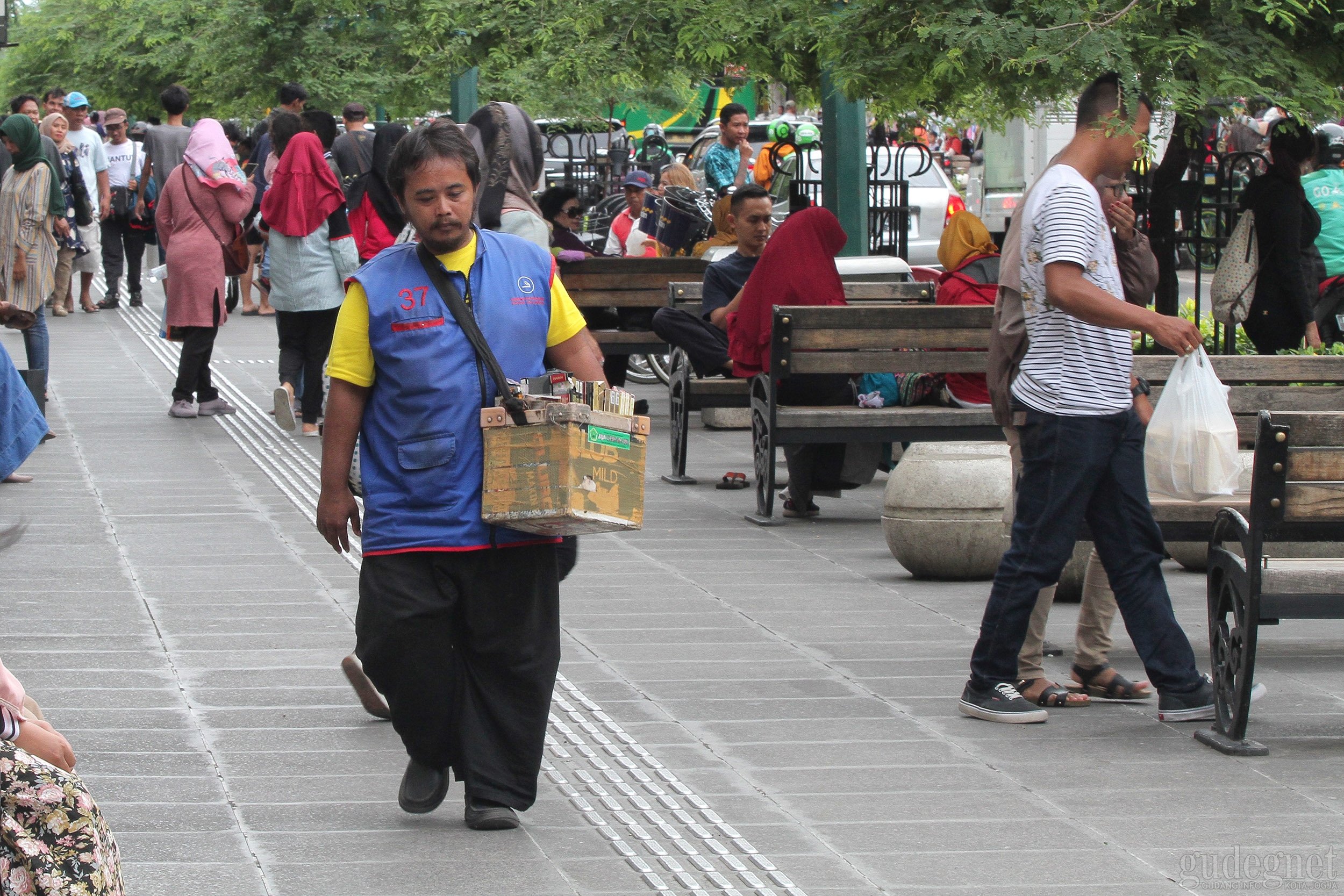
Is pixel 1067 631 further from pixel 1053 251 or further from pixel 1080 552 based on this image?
pixel 1053 251

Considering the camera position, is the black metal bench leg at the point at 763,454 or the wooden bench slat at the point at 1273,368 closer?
the wooden bench slat at the point at 1273,368

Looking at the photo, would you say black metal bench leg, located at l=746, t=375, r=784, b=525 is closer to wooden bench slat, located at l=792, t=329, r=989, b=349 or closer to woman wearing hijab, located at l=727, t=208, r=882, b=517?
woman wearing hijab, located at l=727, t=208, r=882, b=517

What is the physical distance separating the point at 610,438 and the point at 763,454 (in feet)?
16.1

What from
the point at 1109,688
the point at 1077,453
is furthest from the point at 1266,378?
the point at 1077,453

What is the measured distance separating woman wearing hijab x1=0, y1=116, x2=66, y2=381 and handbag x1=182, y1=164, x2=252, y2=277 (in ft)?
2.95

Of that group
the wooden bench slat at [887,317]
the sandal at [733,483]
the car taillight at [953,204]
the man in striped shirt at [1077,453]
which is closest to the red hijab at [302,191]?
the sandal at [733,483]

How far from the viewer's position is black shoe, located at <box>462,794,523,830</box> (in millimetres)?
4594

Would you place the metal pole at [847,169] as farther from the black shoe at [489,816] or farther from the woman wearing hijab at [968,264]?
the black shoe at [489,816]

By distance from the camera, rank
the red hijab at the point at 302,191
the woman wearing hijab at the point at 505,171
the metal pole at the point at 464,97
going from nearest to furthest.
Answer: the woman wearing hijab at the point at 505,171, the red hijab at the point at 302,191, the metal pole at the point at 464,97

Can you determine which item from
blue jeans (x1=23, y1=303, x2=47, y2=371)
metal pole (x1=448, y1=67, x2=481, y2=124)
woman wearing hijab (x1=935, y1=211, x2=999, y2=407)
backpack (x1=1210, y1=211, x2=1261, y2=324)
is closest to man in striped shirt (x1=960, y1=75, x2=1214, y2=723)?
woman wearing hijab (x1=935, y1=211, x2=999, y2=407)

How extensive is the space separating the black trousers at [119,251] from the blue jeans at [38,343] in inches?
347

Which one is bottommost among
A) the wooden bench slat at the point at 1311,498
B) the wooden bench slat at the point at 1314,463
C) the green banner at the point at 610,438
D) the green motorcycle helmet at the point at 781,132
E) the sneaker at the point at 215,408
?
the sneaker at the point at 215,408

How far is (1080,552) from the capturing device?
284 inches

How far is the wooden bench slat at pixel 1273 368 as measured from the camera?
7109 millimetres
